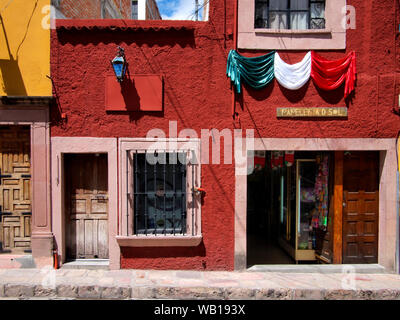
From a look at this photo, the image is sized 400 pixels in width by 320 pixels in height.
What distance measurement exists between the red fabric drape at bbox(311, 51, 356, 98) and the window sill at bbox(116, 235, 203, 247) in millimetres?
3974

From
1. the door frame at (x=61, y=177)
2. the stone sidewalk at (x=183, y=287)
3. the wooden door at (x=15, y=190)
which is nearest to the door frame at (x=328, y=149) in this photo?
the stone sidewalk at (x=183, y=287)

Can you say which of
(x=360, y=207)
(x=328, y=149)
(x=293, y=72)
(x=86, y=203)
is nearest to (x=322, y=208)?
(x=360, y=207)

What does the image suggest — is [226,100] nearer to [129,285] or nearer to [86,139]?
[86,139]

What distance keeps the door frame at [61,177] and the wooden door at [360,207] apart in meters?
4.79

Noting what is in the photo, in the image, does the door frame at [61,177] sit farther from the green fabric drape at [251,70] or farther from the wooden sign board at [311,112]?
the wooden sign board at [311,112]

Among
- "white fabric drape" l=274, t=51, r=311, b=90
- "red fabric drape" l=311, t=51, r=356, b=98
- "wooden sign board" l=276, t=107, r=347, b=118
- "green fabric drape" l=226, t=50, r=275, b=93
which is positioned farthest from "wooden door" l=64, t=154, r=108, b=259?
"red fabric drape" l=311, t=51, r=356, b=98

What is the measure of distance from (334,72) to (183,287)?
5.03 metres

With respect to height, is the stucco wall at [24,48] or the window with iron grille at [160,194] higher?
the stucco wall at [24,48]

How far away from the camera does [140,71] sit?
6.08 meters

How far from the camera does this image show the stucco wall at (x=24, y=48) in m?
5.94

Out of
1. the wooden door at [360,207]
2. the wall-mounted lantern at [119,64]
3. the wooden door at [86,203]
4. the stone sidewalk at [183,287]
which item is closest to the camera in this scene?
the stone sidewalk at [183,287]

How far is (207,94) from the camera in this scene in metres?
6.10

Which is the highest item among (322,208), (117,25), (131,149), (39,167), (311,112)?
(117,25)

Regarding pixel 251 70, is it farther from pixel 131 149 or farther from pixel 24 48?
pixel 24 48
